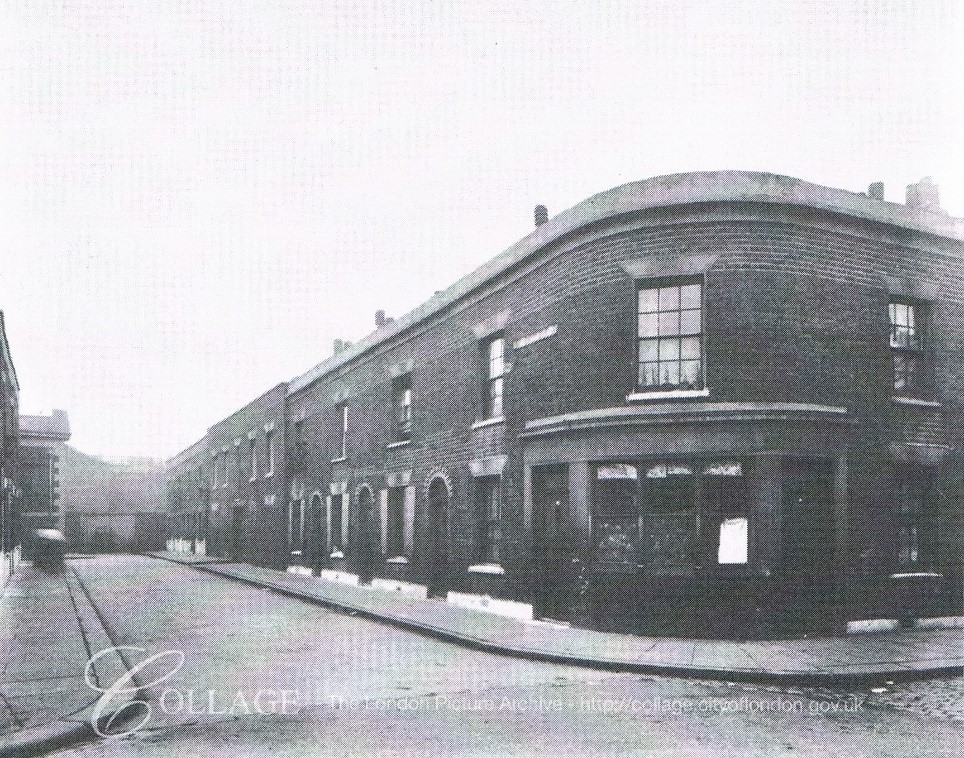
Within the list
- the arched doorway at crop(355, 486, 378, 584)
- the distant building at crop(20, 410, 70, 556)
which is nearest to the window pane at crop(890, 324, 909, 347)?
the arched doorway at crop(355, 486, 378, 584)

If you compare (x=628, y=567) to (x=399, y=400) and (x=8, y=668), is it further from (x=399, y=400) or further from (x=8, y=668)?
(x=399, y=400)

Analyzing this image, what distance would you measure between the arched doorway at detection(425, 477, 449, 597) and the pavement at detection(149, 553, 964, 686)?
10.3 feet

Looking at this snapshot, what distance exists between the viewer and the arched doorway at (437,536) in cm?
1877

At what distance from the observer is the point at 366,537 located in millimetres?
23406

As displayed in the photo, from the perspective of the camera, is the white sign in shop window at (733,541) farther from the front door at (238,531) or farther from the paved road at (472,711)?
the front door at (238,531)

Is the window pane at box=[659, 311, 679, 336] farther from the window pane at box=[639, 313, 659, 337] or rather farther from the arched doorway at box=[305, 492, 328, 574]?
the arched doorway at box=[305, 492, 328, 574]

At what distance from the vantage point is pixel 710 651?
36.4 ft

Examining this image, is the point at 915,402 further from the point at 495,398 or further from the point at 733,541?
the point at 495,398

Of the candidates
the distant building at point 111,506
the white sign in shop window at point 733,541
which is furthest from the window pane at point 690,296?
the distant building at point 111,506

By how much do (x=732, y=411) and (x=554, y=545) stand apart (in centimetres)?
394

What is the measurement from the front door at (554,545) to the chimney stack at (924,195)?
313 inches

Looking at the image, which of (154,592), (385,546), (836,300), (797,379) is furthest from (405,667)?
(154,592)

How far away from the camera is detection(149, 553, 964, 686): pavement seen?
9.83 metres

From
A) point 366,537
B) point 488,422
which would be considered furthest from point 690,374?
point 366,537
